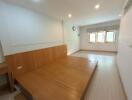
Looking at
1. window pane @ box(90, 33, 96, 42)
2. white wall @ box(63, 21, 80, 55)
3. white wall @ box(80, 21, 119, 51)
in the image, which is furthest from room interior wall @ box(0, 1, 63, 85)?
window pane @ box(90, 33, 96, 42)

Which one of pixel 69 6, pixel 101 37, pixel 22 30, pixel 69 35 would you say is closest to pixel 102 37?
pixel 101 37

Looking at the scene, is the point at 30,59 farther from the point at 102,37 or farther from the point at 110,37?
the point at 110,37

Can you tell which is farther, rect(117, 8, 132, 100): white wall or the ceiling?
the ceiling

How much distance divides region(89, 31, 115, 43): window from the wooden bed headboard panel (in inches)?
164

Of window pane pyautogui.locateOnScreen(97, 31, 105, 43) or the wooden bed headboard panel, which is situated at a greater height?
window pane pyautogui.locateOnScreen(97, 31, 105, 43)

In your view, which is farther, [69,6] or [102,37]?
[102,37]

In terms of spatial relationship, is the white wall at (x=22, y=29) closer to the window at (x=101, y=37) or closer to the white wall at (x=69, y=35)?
the white wall at (x=69, y=35)

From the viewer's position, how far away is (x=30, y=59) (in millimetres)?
2750

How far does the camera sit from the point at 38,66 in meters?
3.02

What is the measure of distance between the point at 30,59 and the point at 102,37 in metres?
5.80

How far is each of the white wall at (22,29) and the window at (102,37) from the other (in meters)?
4.37

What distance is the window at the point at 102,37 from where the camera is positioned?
6037 mm

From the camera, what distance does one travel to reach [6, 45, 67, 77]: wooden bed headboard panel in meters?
2.32

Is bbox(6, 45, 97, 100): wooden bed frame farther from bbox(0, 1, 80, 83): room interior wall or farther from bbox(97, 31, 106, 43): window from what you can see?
bbox(97, 31, 106, 43): window
